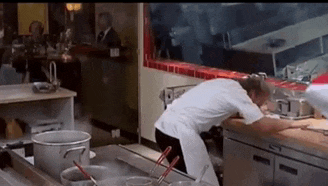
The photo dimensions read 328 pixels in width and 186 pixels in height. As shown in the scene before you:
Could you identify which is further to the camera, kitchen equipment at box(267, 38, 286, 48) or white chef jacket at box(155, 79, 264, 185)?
kitchen equipment at box(267, 38, 286, 48)

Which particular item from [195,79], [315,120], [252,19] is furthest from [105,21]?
[315,120]

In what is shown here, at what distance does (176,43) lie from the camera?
221 inches

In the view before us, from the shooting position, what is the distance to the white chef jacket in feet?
11.7

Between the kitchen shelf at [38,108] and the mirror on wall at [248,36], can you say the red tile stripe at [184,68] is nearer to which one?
the mirror on wall at [248,36]

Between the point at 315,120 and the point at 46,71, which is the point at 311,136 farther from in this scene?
the point at 46,71

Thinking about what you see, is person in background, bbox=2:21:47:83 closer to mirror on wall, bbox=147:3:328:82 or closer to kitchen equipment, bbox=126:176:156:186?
mirror on wall, bbox=147:3:328:82

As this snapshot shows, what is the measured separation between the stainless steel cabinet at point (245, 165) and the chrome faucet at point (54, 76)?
1.93 metres

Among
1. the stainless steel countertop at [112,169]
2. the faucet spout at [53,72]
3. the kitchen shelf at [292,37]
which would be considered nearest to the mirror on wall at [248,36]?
the kitchen shelf at [292,37]

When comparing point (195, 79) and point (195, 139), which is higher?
point (195, 79)

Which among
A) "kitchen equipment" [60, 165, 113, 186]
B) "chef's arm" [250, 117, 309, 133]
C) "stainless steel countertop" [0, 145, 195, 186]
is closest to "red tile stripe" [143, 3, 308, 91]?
"chef's arm" [250, 117, 309, 133]

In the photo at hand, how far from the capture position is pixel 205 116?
3.72m

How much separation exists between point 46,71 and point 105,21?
96 cm

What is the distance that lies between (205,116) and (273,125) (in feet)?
1.66

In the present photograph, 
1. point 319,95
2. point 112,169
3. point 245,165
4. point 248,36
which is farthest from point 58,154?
point 248,36
